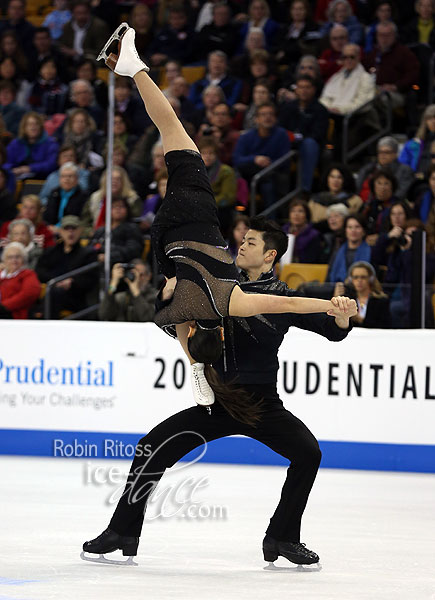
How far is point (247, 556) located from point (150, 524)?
1.01 m

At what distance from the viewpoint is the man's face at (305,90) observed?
1174 centimetres

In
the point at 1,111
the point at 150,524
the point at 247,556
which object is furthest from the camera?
the point at 1,111

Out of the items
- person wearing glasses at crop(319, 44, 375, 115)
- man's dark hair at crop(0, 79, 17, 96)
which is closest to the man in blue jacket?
person wearing glasses at crop(319, 44, 375, 115)

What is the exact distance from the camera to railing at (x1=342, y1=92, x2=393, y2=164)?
470 inches

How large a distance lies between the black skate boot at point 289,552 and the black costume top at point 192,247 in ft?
3.46

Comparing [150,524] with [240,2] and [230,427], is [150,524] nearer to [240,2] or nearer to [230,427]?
[230,427]

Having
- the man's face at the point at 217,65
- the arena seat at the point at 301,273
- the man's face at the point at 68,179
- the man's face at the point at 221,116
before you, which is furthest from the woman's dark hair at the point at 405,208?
the man's face at the point at 217,65

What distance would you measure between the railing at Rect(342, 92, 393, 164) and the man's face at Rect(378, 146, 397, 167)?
1.05 m

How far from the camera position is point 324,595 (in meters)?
4.88

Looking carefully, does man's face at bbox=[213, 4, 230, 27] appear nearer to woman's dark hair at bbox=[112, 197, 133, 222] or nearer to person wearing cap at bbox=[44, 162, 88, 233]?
person wearing cap at bbox=[44, 162, 88, 233]

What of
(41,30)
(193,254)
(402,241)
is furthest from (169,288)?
(41,30)

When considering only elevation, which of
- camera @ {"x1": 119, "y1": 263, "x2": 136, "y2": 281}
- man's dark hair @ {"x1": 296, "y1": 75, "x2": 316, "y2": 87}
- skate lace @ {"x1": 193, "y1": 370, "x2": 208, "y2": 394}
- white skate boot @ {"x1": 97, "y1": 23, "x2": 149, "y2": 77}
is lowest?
skate lace @ {"x1": 193, "y1": 370, "x2": 208, "y2": 394}

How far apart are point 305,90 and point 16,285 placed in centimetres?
365

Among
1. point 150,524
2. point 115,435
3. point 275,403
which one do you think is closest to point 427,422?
point 115,435
